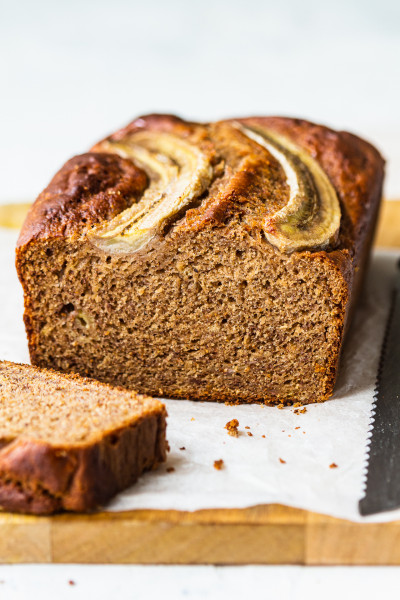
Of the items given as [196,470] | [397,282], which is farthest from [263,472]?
[397,282]

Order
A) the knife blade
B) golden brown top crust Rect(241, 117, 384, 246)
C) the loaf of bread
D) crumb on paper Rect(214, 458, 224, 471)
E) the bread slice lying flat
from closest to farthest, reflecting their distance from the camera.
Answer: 1. the bread slice lying flat
2. the knife blade
3. crumb on paper Rect(214, 458, 224, 471)
4. the loaf of bread
5. golden brown top crust Rect(241, 117, 384, 246)

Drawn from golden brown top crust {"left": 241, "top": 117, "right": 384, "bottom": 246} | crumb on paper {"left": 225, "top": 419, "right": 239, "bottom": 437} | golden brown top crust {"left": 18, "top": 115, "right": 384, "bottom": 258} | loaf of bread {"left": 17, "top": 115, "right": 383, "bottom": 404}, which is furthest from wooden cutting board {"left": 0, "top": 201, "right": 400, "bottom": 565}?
golden brown top crust {"left": 241, "top": 117, "right": 384, "bottom": 246}

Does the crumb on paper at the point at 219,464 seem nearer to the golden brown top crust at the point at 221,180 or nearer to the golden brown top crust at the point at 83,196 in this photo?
the golden brown top crust at the point at 221,180

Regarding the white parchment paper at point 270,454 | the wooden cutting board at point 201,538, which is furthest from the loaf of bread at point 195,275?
the wooden cutting board at point 201,538

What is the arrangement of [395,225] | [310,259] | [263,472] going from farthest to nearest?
1. [395,225]
2. [310,259]
3. [263,472]

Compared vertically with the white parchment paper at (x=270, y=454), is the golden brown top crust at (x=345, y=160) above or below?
above

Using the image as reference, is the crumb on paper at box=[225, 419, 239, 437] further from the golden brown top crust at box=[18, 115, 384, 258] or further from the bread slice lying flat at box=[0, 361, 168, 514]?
the golden brown top crust at box=[18, 115, 384, 258]

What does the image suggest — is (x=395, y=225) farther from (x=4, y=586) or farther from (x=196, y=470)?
(x=4, y=586)
